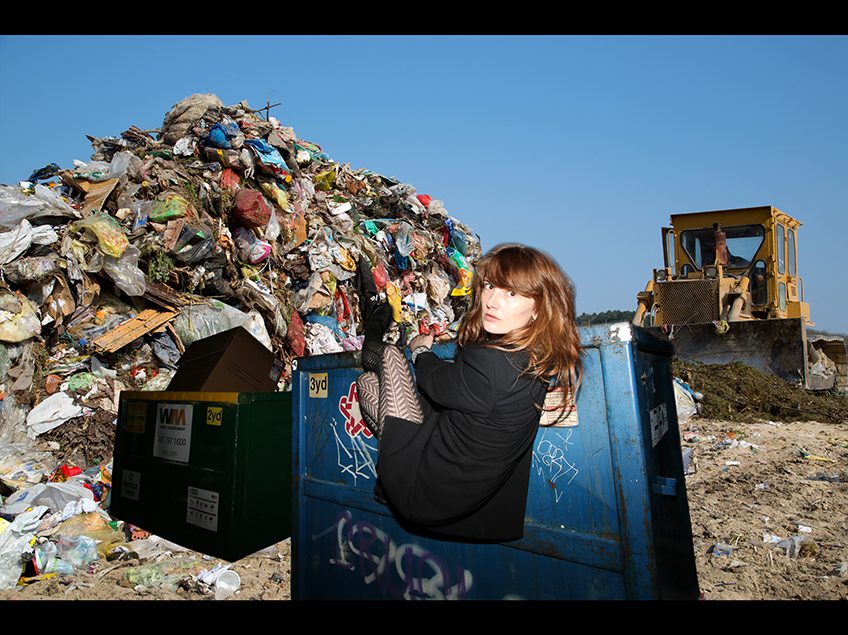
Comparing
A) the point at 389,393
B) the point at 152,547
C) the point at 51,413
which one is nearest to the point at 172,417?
the point at 152,547

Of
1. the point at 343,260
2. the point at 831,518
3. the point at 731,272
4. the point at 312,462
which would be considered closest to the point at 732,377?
the point at 731,272

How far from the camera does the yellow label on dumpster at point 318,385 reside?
2.42m

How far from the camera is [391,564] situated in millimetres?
2076

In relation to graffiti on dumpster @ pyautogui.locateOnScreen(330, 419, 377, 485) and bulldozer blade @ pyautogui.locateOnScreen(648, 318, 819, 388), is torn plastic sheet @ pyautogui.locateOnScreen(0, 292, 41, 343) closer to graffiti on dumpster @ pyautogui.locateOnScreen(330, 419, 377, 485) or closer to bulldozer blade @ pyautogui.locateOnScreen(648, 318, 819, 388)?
graffiti on dumpster @ pyautogui.locateOnScreen(330, 419, 377, 485)

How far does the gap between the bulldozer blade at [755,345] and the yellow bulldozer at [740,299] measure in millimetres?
12

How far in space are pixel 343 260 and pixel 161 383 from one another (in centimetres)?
274

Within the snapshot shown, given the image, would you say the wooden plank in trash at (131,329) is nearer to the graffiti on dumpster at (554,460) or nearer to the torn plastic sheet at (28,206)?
the torn plastic sheet at (28,206)

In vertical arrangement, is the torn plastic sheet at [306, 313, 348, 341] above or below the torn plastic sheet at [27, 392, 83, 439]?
above

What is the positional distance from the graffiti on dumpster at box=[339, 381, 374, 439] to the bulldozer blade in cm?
707

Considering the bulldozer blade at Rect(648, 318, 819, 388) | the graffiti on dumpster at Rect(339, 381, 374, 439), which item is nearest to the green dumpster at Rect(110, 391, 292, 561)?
the graffiti on dumpster at Rect(339, 381, 374, 439)

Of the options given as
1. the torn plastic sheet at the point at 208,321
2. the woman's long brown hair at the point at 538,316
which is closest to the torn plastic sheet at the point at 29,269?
the torn plastic sheet at the point at 208,321

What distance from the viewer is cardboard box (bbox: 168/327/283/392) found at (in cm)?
302

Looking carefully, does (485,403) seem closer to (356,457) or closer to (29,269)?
(356,457)

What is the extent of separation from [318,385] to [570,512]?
1.22m
